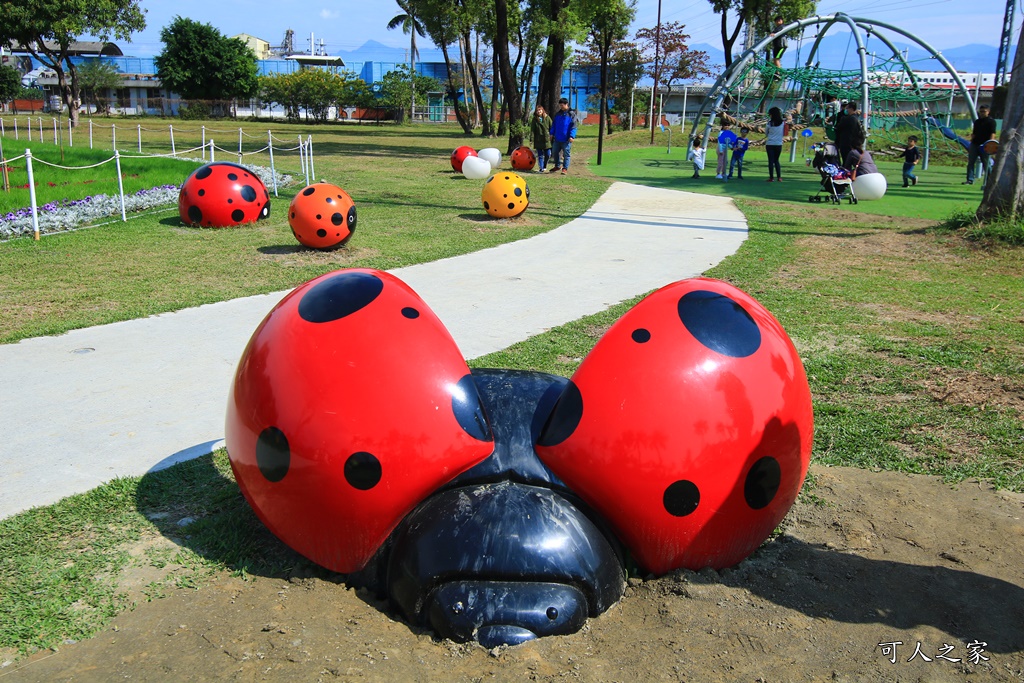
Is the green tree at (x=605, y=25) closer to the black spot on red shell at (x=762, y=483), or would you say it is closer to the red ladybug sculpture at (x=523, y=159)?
the red ladybug sculpture at (x=523, y=159)

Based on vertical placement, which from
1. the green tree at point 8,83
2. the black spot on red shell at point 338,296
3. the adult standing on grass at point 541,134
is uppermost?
the green tree at point 8,83

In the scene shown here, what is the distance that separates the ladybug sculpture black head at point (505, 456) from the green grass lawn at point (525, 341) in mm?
691

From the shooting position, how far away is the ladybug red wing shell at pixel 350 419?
335 centimetres

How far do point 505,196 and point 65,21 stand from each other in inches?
1384

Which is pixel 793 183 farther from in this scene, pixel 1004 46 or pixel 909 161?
pixel 1004 46

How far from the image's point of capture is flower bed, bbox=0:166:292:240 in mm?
12070

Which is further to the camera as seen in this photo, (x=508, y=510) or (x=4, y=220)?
(x=4, y=220)

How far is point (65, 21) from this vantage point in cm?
3925

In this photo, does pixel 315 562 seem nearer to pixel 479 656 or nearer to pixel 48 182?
pixel 479 656

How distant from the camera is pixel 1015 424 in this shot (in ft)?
18.2

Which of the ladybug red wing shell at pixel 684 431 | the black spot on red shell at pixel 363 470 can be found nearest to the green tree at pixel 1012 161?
the ladybug red wing shell at pixel 684 431

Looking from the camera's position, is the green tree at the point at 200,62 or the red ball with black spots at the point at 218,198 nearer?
the red ball with black spots at the point at 218,198

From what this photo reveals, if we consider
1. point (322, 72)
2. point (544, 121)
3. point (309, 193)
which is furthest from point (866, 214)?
point (322, 72)

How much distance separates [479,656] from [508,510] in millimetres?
569
